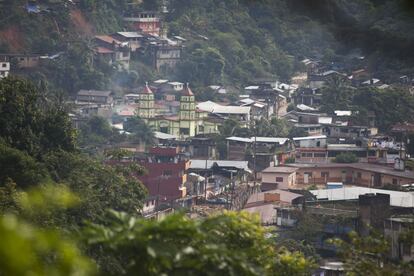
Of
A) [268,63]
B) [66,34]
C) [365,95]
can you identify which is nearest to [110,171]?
[365,95]

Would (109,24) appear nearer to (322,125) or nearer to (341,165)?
(322,125)

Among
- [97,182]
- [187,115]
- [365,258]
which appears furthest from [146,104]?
[365,258]

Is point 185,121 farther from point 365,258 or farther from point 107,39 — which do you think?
point 365,258

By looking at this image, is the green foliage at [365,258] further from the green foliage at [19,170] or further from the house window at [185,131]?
the house window at [185,131]

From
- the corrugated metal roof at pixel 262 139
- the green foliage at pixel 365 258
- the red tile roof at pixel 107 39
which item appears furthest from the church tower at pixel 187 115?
the green foliage at pixel 365 258

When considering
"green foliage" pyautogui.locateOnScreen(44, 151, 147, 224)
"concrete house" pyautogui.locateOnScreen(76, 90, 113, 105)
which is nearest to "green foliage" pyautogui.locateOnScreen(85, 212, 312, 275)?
"green foliage" pyautogui.locateOnScreen(44, 151, 147, 224)

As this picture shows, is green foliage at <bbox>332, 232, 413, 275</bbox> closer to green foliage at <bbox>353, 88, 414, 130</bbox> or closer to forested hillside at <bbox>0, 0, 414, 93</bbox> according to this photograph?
forested hillside at <bbox>0, 0, 414, 93</bbox>
